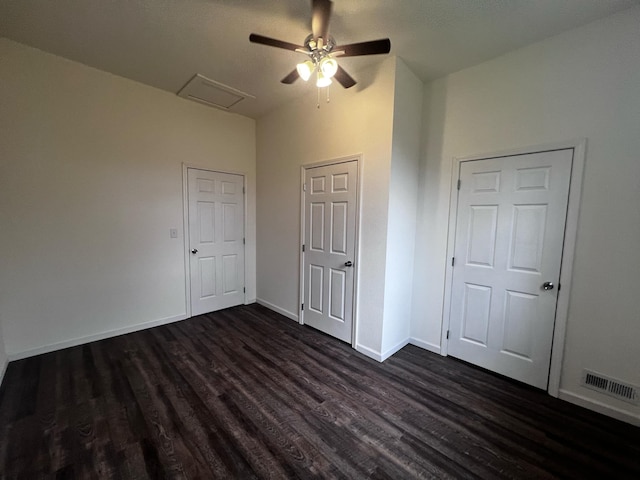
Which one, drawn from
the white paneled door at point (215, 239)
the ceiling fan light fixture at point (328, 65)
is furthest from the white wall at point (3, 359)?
the ceiling fan light fixture at point (328, 65)

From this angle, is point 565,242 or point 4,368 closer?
point 565,242

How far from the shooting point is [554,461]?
1.51 meters

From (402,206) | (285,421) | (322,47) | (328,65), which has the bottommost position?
(285,421)

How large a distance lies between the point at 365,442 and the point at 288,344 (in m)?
1.38

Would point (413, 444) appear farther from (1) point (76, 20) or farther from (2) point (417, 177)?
(1) point (76, 20)

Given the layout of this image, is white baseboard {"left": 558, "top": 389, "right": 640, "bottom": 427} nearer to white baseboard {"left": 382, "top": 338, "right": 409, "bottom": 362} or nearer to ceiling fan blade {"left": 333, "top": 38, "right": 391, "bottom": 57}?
white baseboard {"left": 382, "top": 338, "right": 409, "bottom": 362}

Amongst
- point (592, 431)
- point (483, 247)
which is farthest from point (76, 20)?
point (592, 431)

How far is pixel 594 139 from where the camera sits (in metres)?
1.85

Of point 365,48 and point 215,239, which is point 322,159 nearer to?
point 365,48

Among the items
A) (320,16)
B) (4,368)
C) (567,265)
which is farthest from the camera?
(4,368)

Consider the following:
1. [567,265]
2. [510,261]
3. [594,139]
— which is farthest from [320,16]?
[567,265]

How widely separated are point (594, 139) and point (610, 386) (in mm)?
1816

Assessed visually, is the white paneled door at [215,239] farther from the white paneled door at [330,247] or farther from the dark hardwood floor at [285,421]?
the white paneled door at [330,247]

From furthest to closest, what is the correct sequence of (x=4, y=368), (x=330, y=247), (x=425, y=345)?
(x=330, y=247), (x=425, y=345), (x=4, y=368)
